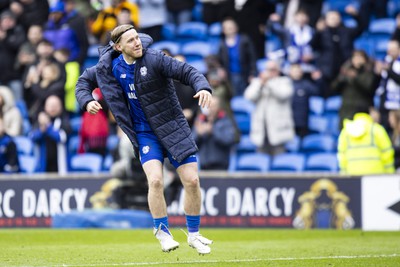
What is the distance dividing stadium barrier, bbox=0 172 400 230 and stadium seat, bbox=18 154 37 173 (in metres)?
1.48

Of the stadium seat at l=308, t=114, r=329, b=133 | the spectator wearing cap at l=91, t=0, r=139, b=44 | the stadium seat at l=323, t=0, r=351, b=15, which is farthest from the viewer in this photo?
the stadium seat at l=323, t=0, r=351, b=15

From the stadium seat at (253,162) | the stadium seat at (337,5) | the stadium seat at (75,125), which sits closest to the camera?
the stadium seat at (253,162)

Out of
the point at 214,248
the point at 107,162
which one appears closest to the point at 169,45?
the point at 107,162

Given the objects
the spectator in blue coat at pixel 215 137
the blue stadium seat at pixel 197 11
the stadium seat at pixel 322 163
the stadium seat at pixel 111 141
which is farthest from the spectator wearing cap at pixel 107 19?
the stadium seat at pixel 322 163

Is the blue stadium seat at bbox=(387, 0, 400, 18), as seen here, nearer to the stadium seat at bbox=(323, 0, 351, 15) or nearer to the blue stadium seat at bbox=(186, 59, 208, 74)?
the stadium seat at bbox=(323, 0, 351, 15)

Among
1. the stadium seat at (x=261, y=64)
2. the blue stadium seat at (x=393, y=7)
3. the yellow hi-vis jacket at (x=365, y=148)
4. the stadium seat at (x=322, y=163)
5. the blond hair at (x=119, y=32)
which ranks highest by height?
the blue stadium seat at (x=393, y=7)

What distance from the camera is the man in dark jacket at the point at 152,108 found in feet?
36.2

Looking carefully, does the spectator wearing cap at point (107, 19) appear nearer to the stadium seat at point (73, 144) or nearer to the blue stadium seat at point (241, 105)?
the stadium seat at point (73, 144)

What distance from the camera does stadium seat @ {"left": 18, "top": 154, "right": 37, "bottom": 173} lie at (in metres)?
20.2

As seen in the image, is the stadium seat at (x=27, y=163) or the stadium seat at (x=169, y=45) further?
the stadium seat at (x=169, y=45)

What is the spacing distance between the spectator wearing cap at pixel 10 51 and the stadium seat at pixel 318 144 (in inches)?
239

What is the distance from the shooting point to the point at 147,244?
45.3 ft

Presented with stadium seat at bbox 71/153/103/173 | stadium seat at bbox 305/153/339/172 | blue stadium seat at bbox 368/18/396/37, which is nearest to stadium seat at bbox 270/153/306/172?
stadium seat at bbox 305/153/339/172

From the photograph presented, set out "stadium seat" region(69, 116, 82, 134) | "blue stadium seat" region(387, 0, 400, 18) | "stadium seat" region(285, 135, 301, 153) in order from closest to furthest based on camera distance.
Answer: "stadium seat" region(285, 135, 301, 153)
"stadium seat" region(69, 116, 82, 134)
"blue stadium seat" region(387, 0, 400, 18)
